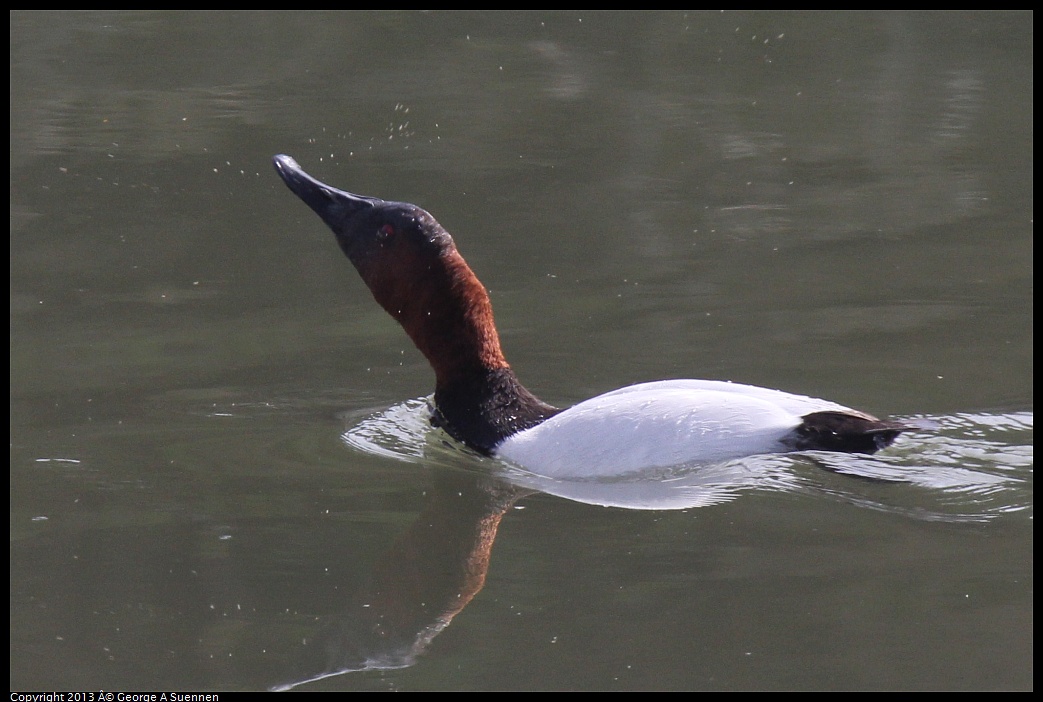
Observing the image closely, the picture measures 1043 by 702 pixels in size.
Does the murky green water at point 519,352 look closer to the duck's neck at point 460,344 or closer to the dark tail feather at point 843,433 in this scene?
the dark tail feather at point 843,433

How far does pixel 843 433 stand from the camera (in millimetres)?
5375

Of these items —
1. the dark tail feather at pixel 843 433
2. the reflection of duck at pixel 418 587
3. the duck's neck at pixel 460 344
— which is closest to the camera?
the reflection of duck at pixel 418 587

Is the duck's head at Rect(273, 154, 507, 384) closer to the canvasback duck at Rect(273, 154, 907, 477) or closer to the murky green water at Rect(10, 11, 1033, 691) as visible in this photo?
the canvasback duck at Rect(273, 154, 907, 477)

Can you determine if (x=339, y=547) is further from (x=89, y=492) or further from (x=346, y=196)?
(x=346, y=196)

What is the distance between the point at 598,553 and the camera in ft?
15.8

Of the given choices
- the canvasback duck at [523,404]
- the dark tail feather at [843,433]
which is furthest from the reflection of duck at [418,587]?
the dark tail feather at [843,433]

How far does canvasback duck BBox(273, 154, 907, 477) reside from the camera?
17.9ft

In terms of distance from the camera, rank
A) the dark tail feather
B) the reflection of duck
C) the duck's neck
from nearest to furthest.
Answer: the reflection of duck
the dark tail feather
the duck's neck

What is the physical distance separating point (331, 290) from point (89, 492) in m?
2.70

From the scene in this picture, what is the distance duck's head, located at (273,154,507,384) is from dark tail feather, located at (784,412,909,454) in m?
1.42

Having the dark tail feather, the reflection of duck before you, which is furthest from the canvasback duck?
the reflection of duck

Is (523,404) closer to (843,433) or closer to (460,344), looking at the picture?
(460,344)

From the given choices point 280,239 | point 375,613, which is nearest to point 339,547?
point 375,613

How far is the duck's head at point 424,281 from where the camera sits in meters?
6.03
